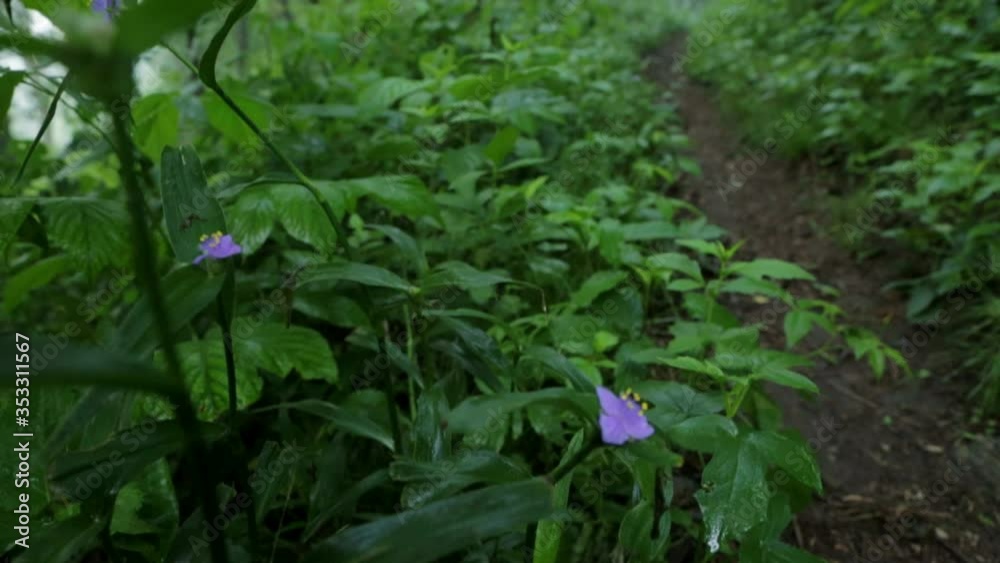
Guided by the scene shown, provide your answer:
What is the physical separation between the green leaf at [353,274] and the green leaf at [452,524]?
0.45 metres

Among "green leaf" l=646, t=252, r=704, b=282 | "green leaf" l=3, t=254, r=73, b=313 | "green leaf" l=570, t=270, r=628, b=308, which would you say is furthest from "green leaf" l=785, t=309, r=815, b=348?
"green leaf" l=3, t=254, r=73, b=313

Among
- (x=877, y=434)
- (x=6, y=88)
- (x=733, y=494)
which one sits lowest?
(x=877, y=434)

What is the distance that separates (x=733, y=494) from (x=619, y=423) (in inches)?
20.0

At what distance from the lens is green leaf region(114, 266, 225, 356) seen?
0.92 m

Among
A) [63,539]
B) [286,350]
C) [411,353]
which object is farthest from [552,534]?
[63,539]

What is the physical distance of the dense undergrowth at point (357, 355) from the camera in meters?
0.75

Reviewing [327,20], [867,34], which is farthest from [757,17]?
[327,20]

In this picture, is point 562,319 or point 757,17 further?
point 757,17

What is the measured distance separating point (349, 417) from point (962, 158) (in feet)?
9.94

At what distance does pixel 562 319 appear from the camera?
1712 millimetres

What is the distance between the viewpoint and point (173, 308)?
0.96 metres

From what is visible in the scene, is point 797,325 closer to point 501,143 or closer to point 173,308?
point 501,143

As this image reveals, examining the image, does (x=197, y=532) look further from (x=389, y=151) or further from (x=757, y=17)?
(x=757, y=17)

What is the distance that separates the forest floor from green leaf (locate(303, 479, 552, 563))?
1.36 m
